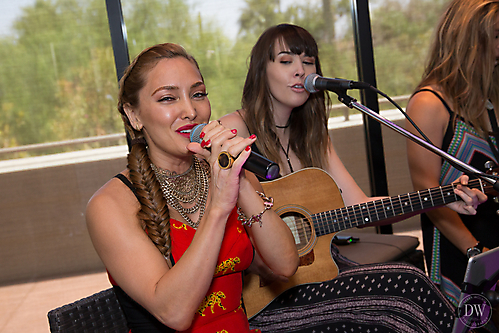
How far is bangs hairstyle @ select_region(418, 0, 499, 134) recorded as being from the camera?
1.93 metres

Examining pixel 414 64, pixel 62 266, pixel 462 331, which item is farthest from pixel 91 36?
pixel 462 331

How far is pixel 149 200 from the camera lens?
1.32m

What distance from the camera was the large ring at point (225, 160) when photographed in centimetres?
103

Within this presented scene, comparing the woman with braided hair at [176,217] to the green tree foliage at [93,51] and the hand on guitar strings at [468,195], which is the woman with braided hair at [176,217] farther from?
the green tree foliage at [93,51]

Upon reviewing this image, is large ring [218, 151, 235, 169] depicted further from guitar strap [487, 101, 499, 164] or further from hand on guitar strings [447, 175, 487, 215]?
guitar strap [487, 101, 499, 164]

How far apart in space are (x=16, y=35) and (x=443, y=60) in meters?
2.69

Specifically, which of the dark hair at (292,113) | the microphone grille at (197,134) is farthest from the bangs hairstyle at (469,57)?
the microphone grille at (197,134)

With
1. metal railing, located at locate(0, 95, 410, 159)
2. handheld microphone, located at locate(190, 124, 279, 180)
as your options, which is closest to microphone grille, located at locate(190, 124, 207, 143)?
handheld microphone, located at locate(190, 124, 279, 180)

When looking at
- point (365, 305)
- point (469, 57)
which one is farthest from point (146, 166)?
point (469, 57)

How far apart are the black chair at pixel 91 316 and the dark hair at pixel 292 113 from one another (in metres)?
1.02

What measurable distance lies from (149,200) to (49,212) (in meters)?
1.99

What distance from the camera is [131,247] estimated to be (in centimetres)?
118

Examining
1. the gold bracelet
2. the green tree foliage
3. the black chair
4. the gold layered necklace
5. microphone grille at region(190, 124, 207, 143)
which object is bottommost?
the black chair

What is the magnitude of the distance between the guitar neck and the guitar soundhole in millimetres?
43
